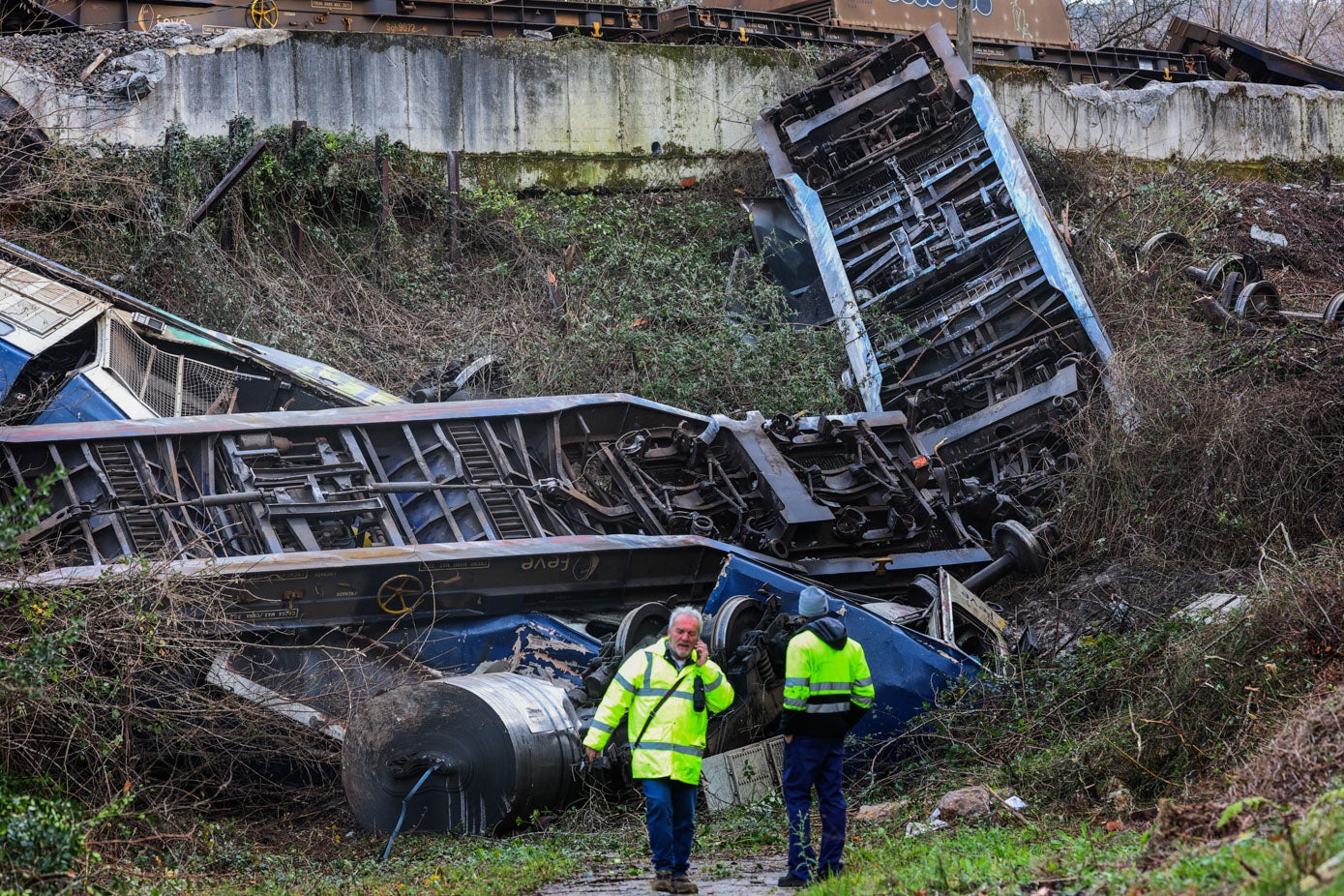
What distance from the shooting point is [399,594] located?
8.54 m

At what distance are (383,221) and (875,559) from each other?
7.74 m

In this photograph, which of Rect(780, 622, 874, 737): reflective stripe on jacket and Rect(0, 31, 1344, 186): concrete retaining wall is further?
Rect(0, 31, 1344, 186): concrete retaining wall

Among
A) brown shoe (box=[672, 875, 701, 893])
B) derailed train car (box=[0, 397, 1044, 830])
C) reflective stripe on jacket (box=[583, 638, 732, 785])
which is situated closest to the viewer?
brown shoe (box=[672, 875, 701, 893])

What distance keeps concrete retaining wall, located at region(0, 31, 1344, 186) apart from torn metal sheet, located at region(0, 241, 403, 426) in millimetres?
3833

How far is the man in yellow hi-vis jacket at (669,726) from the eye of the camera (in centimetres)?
583

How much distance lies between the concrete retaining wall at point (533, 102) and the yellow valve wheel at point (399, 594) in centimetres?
812

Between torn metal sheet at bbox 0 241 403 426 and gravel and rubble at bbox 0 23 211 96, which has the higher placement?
gravel and rubble at bbox 0 23 211 96

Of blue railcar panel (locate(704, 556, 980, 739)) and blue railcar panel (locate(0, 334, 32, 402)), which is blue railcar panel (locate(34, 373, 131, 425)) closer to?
blue railcar panel (locate(0, 334, 32, 402))

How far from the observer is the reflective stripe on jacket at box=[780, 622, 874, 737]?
603 cm

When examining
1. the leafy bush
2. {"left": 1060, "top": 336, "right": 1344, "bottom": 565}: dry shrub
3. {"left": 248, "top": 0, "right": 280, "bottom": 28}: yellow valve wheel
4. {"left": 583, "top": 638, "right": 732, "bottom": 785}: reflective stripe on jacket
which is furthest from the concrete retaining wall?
{"left": 583, "top": 638, "right": 732, "bottom": 785}: reflective stripe on jacket

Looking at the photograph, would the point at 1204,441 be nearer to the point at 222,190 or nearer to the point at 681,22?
the point at 222,190

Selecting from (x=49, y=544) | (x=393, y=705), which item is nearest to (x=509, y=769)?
(x=393, y=705)

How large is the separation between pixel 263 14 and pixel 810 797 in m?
13.8

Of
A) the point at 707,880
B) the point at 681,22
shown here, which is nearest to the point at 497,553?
the point at 707,880
